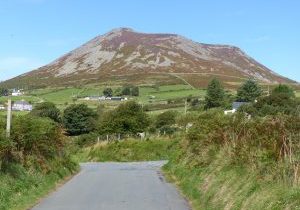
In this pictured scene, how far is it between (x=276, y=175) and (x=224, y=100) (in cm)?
10938

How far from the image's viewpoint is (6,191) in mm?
15789

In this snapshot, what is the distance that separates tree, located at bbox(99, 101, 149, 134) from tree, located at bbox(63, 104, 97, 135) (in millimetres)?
8614

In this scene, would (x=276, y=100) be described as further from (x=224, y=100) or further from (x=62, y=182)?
(x=62, y=182)

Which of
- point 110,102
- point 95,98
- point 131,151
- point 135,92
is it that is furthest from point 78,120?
point 135,92

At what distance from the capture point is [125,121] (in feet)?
271

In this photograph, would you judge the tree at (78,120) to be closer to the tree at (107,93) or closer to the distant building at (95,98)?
the distant building at (95,98)

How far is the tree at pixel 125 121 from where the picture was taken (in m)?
81.3

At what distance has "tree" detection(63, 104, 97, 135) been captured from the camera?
9143 cm

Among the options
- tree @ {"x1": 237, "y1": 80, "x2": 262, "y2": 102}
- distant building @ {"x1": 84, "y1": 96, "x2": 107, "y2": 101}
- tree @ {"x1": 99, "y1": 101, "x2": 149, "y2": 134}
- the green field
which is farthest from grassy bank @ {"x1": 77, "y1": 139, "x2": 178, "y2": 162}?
distant building @ {"x1": 84, "y1": 96, "x2": 107, "y2": 101}

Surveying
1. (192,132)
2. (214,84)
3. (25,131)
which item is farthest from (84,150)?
(214,84)

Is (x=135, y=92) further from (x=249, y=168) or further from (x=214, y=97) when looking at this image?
(x=249, y=168)

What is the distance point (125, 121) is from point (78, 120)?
1256 centimetres

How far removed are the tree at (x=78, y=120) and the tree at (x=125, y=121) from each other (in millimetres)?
8614

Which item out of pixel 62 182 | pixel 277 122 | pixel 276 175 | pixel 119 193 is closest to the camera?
pixel 276 175
